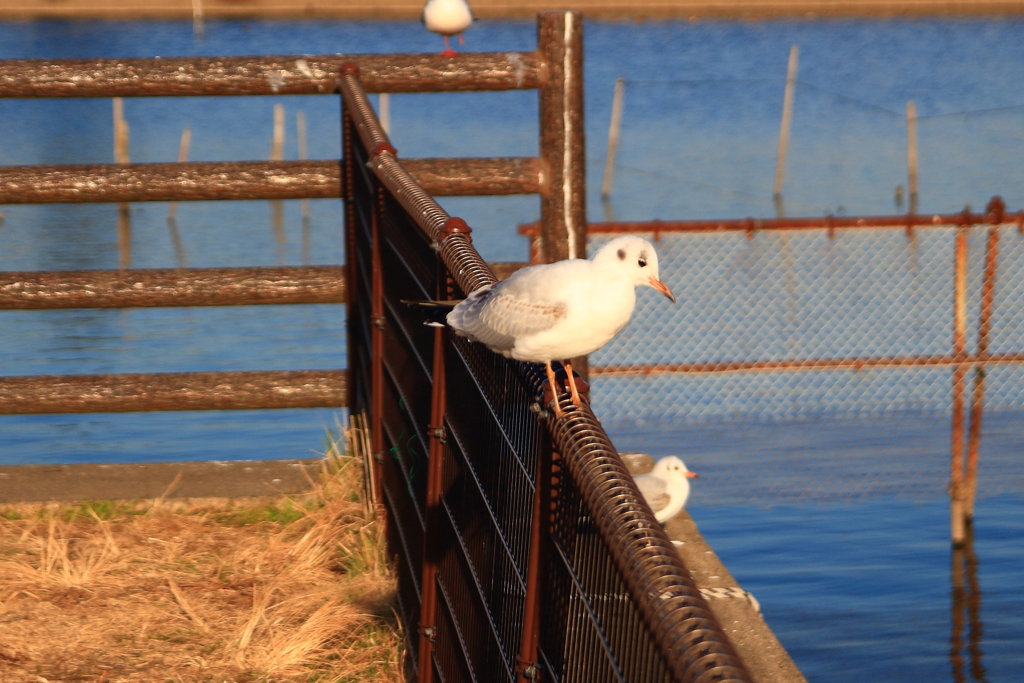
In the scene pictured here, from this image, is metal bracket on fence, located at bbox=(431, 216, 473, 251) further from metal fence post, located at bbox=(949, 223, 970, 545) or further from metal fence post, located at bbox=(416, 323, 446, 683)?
metal fence post, located at bbox=(949, 223, 970, 545)

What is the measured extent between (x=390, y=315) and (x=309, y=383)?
2.88ft

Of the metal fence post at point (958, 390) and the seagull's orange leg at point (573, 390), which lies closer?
the seagull's orange leg at point (573, 390)

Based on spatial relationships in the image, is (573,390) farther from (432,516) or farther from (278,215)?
(278,215)

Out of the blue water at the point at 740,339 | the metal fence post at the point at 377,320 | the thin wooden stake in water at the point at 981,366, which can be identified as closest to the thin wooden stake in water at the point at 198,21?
the blue water at the point at 740,339

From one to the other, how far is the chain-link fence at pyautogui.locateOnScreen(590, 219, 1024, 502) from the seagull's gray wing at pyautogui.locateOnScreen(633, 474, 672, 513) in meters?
1.19

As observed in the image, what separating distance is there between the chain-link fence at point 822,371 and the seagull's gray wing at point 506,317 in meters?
4.87

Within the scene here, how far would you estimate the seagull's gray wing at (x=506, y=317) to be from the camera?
9.31 feet

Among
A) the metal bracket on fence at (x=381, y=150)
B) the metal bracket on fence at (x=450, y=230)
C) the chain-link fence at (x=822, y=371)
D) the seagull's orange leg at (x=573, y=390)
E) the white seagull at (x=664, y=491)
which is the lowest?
the chain-link fence at (x=822, y=371)

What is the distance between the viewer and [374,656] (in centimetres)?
448

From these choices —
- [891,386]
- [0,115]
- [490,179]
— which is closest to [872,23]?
[0,115]

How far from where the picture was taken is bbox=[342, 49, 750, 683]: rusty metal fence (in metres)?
1.69

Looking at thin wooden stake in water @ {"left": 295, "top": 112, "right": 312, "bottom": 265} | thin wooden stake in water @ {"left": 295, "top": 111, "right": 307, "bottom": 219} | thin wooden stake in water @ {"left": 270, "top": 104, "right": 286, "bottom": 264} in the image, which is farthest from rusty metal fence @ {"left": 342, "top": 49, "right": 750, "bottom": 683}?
thin wooden stake in water @ {"left": 295, "top": 111, "right": 307, "bottom": 219}

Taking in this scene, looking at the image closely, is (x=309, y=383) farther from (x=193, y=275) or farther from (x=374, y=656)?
(x=374, y=656)

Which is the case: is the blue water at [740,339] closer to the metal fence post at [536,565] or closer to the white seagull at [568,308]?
the white seagull at [568,308]
